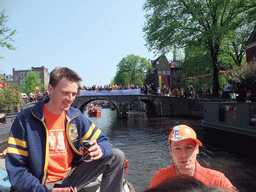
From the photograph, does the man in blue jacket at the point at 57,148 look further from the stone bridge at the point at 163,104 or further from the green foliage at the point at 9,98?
the stone bridge at the point at 163,104

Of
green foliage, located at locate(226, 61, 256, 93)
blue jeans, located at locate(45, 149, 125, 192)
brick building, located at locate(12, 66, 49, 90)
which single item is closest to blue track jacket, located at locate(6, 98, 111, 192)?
blue jeans, located at locate(45, 149, 125, 192)

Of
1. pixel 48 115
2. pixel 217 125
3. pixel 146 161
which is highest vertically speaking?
pixel 48 115

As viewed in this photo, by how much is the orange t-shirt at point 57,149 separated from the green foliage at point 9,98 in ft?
48.3

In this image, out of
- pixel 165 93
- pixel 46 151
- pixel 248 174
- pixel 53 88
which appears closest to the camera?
pixel 46 151

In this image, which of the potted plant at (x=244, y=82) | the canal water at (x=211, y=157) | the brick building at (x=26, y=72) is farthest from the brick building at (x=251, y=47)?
the brick building at (x=26, y=72)

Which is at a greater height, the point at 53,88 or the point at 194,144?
the point at 53,88

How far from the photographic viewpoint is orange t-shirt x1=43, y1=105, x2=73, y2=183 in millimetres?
2305

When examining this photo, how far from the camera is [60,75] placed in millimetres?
2322

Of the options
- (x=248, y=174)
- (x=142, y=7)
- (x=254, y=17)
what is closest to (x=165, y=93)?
(x=142, y=7)

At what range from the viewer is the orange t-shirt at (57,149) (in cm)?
230

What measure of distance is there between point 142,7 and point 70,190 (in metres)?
22.2

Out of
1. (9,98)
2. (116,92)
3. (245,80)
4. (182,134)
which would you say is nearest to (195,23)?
(245,80)

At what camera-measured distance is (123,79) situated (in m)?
63.6

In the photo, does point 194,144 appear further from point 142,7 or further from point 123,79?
point 123,79
